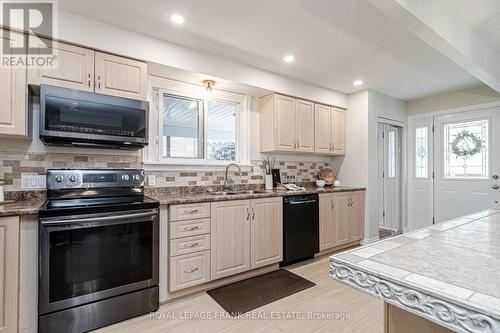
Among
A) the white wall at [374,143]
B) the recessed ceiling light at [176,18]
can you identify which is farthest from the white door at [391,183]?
the recessed ceiling light at [176,18]

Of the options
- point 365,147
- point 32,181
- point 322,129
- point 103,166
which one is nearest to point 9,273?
point 32,181

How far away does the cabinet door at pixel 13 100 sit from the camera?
5.99 feet

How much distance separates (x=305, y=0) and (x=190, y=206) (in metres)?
1.91

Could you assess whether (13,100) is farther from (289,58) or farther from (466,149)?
(466,149)

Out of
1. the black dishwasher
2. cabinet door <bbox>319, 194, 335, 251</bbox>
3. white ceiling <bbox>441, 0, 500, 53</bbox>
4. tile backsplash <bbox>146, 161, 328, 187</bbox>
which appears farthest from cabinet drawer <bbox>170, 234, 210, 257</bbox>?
white ceiling <bbox>441, 0, 500, 53</bbox>

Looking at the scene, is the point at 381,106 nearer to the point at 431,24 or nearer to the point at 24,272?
the point at 431,24

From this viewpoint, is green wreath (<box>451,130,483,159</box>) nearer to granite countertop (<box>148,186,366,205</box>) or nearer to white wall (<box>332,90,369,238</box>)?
white wall (<box>332,90,369,238</box>)

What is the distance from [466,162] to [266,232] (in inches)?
138

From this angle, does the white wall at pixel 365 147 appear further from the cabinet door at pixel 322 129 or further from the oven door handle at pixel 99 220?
the oven door handle at pixel 99 220

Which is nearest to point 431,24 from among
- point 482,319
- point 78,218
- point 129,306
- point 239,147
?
point 482,319

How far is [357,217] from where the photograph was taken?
3791 mm

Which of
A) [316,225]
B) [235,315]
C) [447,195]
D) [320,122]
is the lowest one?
[235,315]

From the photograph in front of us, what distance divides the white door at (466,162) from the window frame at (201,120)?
3309 mm

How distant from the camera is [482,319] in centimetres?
53
